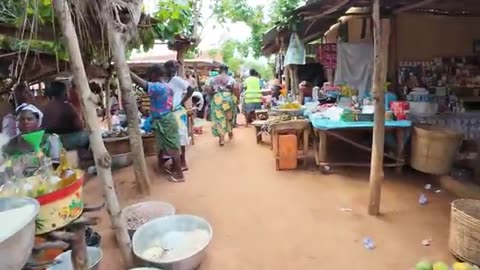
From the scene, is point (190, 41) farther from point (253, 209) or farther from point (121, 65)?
point (253, 209)

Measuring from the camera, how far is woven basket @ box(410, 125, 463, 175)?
15.0ft

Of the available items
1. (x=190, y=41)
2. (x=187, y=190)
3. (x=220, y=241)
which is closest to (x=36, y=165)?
(x=220, y=241)

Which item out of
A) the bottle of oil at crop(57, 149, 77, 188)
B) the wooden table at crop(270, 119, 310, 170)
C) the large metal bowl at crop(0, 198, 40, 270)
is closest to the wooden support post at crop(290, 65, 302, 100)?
the wooden table at crop(270, 119, 310, 170)

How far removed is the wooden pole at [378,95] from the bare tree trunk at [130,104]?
8.75 ft

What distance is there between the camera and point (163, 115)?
5324mm

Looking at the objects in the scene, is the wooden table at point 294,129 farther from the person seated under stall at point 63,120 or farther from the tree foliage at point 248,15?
the tree foliage at point 248,15

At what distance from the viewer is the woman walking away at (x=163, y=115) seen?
5.12 m

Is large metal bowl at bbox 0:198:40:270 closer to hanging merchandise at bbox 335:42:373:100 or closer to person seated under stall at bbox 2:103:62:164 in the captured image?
person seated under stall at bbox 2:103:62:164

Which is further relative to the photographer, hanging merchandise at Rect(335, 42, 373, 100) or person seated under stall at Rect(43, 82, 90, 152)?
hanging merchandise at Rect(335, 42, 373, 100)

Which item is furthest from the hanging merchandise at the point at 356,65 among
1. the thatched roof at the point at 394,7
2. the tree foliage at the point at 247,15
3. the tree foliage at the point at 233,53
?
the tree foliage at the point at 233,53

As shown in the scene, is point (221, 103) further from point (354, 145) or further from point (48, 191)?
point (48, 191)

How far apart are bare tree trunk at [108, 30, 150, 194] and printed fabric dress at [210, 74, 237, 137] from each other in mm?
3529

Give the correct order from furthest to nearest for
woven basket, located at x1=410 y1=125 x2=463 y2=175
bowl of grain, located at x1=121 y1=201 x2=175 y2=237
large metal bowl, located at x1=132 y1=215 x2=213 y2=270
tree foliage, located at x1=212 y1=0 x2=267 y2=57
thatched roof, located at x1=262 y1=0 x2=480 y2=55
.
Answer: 1. tree foliage, located at x1=212 y1=0 x2=267 y2=57
2. thatched roof, located at x1=262 y1=0 x2=480 y2=55
3. woven basket, located at x1=410 y1=125 x2=463 y2=175
4. bowl of grain, located at x1=121 y1=201 x2=175 y2=237
5. large metal bowl, located at x1=132 y1=215 x2=213 y2=270

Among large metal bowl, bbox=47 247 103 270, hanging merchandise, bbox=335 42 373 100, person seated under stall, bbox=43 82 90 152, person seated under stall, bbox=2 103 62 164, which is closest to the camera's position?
large metal bowl, bbox=47 247 103 270
